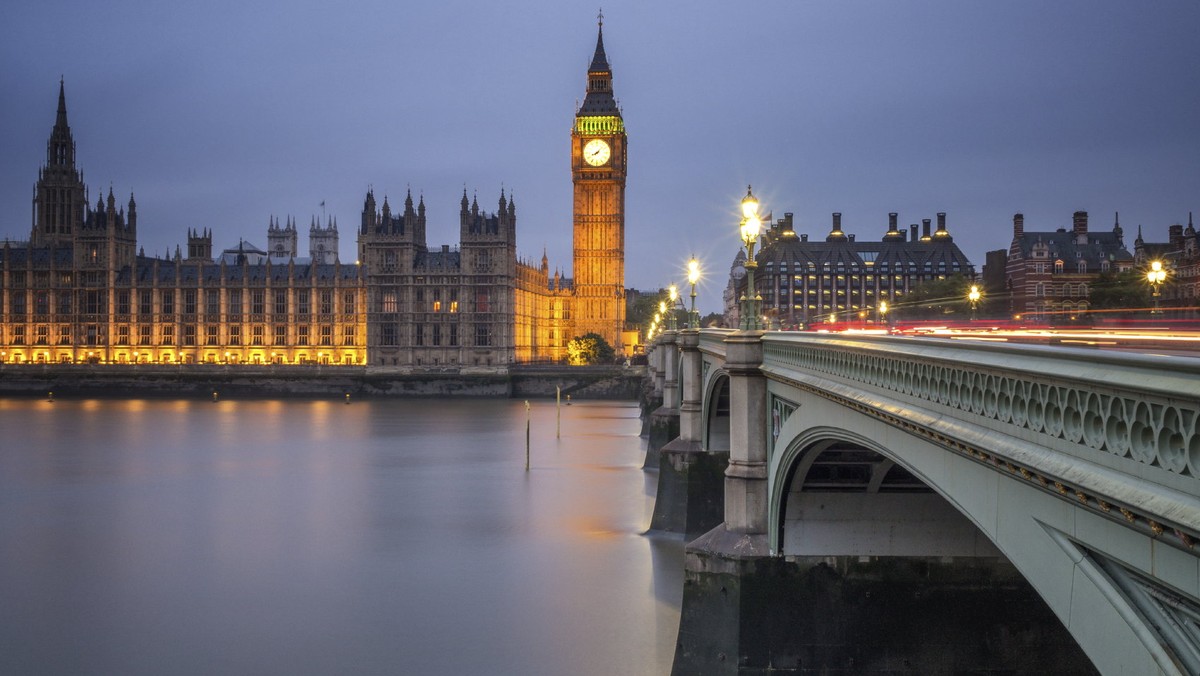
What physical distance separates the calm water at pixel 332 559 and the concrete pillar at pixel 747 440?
6.41 m

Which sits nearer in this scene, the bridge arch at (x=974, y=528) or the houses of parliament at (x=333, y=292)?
the bridge arch at (x=974, y=528)

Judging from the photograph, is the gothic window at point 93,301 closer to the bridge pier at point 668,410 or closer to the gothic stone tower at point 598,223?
the gothic stone tower at point 598,223

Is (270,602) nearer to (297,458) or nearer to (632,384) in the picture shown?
(297,458)

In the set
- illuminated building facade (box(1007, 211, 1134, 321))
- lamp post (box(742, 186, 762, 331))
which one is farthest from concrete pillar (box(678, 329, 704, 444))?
illuminated building facade (box(1007, 211, 1134, 321))

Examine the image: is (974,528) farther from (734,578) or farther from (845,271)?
(845,271)

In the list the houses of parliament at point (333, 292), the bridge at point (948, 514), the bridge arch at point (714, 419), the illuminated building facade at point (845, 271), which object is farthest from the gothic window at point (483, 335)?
the bridge at point (948, 514)

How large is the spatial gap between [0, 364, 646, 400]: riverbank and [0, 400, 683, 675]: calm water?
159 ft

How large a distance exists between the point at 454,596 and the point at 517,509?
1486cm

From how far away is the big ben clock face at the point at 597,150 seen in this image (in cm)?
14488

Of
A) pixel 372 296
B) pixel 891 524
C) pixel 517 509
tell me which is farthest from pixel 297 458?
pixel 372 296

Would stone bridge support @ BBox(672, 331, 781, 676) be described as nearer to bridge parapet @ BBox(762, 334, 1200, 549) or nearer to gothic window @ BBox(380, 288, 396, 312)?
bridge parapet @ BBox(762, 334, 1200, 549)

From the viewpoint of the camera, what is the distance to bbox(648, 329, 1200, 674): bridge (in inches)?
256

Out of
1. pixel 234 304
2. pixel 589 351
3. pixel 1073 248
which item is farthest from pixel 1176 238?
pixel 234 304

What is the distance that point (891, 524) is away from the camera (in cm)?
1783
